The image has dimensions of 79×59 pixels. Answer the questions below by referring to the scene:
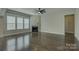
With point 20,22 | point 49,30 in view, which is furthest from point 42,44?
point 20,22

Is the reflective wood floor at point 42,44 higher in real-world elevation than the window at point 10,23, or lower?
lower

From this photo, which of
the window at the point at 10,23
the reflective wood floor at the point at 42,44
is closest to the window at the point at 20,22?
the window at the point at 10,23

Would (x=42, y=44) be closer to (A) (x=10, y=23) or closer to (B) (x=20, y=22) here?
(A) (x=10, y=23)

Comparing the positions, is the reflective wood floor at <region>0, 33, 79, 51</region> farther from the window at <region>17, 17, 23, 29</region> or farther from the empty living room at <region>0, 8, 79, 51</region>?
the window at <region>17, 17, 23, 29</region>

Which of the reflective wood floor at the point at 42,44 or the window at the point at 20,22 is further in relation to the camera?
the window at the point at 20,22

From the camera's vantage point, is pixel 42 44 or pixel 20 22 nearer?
pixel 42 44

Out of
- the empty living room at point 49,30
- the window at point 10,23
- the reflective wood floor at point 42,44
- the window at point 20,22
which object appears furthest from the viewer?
the window at point 20,22

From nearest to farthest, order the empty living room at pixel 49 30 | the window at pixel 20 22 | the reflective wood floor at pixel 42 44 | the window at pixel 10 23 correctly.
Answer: the reflective wood floor at pixel 42 44 < the empty living room at pixel 49 30 < the window at pixel 10 23 < the window at pixel 20 22

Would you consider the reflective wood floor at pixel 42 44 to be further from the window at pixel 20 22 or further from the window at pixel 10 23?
the window at pixel 20 22
